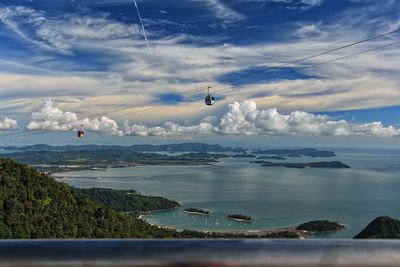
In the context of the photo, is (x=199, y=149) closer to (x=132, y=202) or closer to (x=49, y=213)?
(x=132, y=202)

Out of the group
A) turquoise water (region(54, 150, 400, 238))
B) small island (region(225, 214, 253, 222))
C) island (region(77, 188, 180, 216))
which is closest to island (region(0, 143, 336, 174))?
turquoise water (region(54, 150, 400, 238))

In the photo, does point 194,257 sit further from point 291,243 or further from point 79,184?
point 79,184

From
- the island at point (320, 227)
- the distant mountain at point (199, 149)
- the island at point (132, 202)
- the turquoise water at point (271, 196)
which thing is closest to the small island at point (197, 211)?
the turquoise water at point (271, 196)

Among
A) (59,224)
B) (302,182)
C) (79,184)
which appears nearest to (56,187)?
(59,224)

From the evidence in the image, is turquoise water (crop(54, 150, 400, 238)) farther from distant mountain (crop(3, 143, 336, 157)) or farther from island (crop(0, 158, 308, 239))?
distant mountain (crop(3, 143, 336, 157))

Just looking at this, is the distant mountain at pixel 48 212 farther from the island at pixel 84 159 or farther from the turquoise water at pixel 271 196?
the island at pixel 84 159

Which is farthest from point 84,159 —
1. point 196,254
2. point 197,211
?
point 196,254
